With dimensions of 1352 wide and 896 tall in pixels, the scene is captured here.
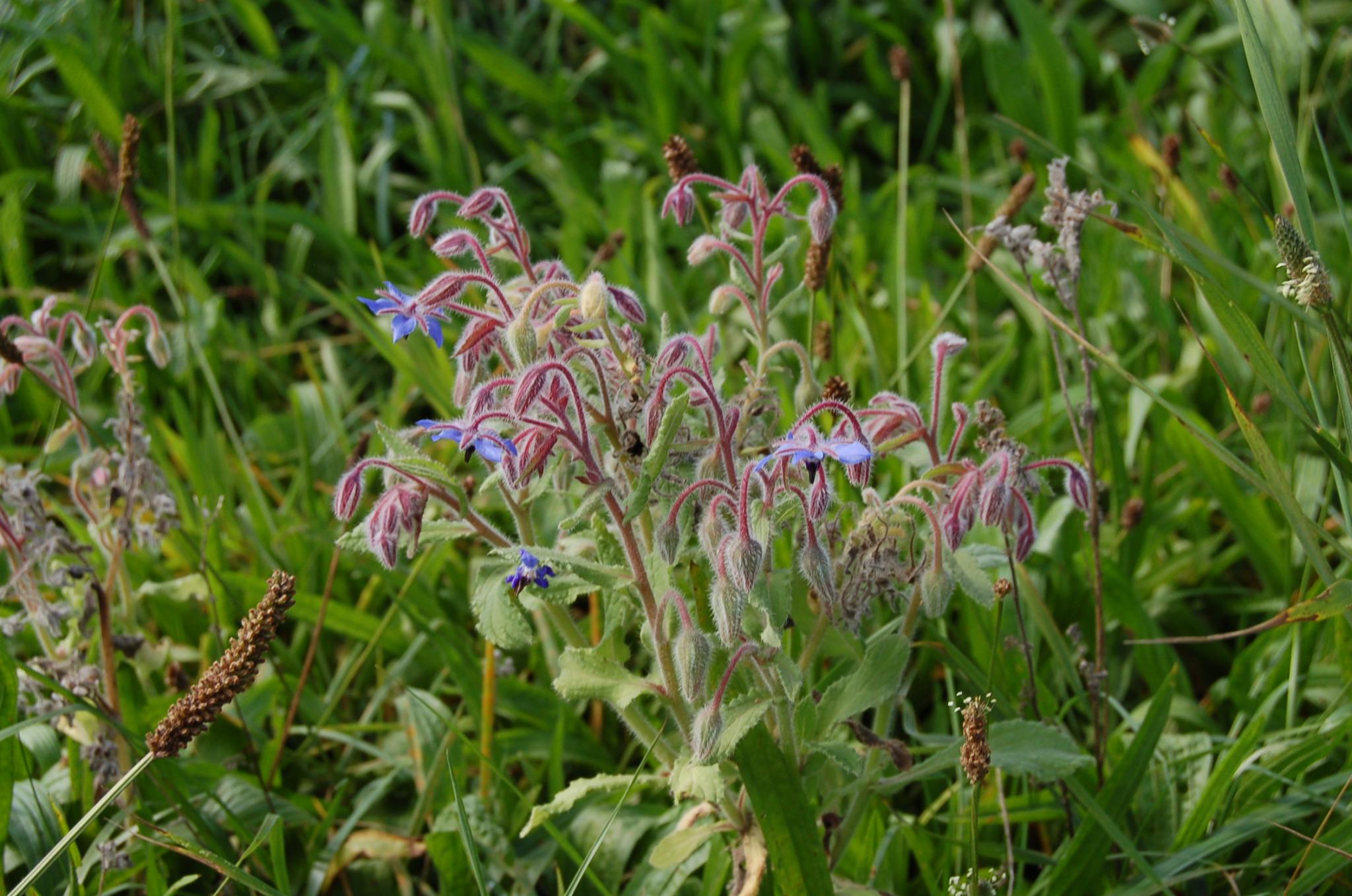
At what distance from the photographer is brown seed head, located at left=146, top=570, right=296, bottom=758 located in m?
1.61

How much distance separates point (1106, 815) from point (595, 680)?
884 mm

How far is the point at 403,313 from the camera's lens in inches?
73.1

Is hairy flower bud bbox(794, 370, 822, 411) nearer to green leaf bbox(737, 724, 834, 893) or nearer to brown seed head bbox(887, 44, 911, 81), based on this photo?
green leaf bbox(737, 724, 834, 893)

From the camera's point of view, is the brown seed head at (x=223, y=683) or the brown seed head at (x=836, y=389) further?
the brown seed head at (x=836, y=389)

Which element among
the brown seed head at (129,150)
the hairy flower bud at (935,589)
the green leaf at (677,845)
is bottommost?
the green leaf at (677,845)

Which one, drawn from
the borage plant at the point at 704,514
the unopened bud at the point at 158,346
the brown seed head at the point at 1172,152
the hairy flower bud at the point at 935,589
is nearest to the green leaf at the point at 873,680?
the borage plant at the point at 704,514

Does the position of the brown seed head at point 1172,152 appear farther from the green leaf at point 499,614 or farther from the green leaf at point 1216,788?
the green leaf at point 499,614

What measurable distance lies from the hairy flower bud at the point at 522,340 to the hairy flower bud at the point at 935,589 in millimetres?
689

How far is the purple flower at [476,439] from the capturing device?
1.66m

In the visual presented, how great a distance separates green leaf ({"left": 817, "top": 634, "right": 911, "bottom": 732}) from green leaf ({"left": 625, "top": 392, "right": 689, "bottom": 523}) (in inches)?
21.6

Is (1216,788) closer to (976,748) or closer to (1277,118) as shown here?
(976,748)

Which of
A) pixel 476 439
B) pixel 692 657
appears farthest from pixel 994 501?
pixel 476 439

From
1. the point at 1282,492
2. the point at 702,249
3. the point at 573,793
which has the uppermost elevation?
the point at 702,249

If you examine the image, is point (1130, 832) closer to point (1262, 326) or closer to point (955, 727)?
point (955, 727)
